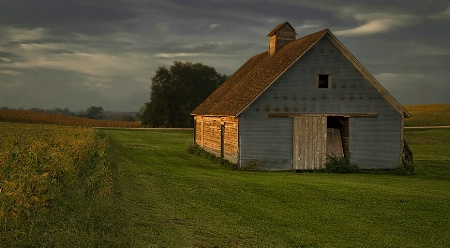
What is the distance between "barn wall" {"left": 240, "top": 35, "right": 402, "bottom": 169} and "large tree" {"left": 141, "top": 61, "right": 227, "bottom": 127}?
58.9 meters

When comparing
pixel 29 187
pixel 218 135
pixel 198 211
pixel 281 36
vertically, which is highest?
pixel 281 36

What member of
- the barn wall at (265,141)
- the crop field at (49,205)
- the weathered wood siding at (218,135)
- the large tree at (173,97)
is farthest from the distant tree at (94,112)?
the crop field at (49,205)

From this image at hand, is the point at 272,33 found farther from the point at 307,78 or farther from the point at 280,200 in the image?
the point at 280,200

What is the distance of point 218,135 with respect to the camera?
1183 inches

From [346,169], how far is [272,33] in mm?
12860

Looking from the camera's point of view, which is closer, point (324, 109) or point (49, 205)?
point (49, 205)

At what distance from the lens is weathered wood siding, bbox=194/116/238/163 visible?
26.0m

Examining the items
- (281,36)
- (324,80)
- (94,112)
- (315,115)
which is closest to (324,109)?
(315,115)

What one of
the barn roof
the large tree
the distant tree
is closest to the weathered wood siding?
the barn roof

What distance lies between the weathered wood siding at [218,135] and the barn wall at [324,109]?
1298mm

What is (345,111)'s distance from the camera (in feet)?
84.9

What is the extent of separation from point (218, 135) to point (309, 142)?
22.7 feet

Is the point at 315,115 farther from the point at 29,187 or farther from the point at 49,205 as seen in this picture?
the point at 29,187

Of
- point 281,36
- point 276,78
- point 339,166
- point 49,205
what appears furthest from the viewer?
point 281,36
